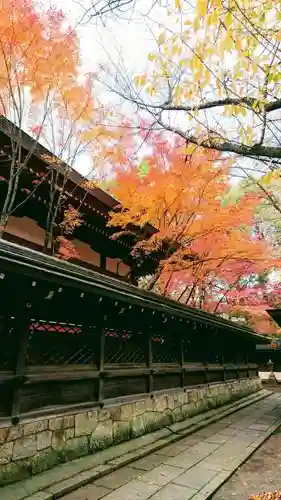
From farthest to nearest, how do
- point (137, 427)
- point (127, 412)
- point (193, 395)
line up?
point (193, 395)
point (137, 427)
point (127, 412)

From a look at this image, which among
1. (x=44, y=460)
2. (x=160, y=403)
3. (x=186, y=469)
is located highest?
(x=160, y=403)

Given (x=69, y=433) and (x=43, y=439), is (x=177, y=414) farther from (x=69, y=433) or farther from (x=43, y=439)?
(x=43, y=439)

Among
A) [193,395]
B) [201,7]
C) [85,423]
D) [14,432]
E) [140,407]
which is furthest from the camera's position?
[193,395]

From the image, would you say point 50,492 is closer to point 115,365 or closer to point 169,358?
point 115,365

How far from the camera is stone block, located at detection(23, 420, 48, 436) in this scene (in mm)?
5150

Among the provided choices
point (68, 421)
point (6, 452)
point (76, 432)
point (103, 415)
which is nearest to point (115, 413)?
point (103, 415)

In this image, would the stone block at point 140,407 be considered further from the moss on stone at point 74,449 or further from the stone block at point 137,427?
the moss on stone at point 74,449

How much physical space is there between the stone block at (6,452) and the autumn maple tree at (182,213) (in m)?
6.55

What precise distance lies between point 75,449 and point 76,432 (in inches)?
10.5

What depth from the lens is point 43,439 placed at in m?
5.39

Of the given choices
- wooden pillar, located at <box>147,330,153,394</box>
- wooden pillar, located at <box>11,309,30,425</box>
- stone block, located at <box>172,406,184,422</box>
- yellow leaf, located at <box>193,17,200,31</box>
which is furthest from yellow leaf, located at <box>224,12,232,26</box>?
stone block, located at <box>172,406,184,422</box>

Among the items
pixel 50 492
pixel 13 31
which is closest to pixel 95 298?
pixel 50 492

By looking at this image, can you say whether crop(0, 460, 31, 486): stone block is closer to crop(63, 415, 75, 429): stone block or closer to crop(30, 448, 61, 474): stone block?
crop(30, 448, 61, 474): stone block

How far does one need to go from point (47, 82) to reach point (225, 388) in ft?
41.3
